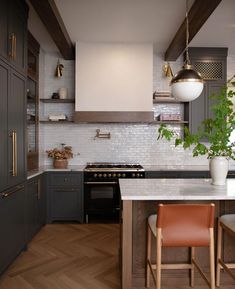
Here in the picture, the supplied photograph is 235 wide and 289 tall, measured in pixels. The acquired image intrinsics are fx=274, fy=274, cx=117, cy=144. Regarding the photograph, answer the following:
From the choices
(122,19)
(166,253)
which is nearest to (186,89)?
(166,253)

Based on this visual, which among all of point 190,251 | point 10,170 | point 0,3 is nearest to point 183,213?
point 190,251

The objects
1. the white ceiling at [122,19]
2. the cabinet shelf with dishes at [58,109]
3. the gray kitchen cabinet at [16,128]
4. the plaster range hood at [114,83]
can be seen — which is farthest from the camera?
the cabinet shelf with dishes at [58,109]

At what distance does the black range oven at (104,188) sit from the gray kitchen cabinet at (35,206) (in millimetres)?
669

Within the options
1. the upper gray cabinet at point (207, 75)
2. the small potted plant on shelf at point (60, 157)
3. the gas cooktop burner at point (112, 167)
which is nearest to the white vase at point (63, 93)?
the small potted plant on shelf at point (60, 157)

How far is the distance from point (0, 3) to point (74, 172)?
2585 mm

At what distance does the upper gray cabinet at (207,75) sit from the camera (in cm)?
470

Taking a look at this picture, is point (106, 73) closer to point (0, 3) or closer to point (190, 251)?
point (0, 3)

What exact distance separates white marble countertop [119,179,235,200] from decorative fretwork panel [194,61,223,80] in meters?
2.60

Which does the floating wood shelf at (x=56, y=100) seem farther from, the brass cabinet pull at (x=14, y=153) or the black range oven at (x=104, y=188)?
the brass cabinet pull at (x=14, y=153)

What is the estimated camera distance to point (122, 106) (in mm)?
4602

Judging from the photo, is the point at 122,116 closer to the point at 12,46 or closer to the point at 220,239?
the point at 12,46

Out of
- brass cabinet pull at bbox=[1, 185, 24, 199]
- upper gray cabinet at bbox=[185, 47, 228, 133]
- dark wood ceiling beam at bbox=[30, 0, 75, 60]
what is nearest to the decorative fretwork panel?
upper gray cabinet at bbox=[185, 47, 228, 133]

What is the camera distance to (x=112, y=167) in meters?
4.57

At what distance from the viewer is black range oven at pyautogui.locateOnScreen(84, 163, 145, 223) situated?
4379mm
